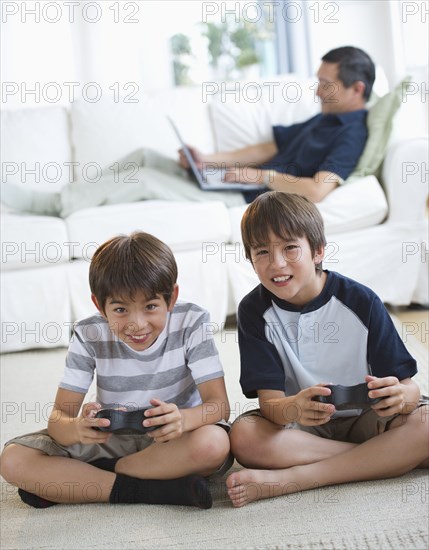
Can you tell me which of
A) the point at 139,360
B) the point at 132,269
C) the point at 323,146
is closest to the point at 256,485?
the point at 139,360

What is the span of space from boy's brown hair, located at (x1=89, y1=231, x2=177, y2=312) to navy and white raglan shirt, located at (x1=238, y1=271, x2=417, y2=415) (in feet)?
0.60

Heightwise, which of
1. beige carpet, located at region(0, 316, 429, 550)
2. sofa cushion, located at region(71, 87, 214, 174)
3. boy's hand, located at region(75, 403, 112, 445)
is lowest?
beige carpet, located at region(0, 316, 429, 550)

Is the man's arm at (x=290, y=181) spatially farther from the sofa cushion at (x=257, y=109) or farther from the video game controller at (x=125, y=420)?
the video game controller at (x=125, y=420)

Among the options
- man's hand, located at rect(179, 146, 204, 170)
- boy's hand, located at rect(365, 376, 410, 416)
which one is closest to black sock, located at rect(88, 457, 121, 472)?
boy's hand, located at rect(365, 376, 410, 416)

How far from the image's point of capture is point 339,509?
A: 128 centimetres

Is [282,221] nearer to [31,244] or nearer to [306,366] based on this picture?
[306,366]

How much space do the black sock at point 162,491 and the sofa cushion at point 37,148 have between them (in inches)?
74.3

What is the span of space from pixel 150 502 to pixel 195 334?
297mm

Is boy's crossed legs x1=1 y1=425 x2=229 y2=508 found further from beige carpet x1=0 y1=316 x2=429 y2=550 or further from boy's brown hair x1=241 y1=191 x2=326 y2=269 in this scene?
boy's brown hair x1=241 y1=191 x2=326 y2=269

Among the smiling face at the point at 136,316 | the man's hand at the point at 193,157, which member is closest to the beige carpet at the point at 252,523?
the smiling face at the point at 136,316

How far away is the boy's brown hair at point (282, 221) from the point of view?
4.67 ft

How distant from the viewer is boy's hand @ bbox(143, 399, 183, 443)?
129cm

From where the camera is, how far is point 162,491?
4.50ft

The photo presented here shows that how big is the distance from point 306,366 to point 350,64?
1677 millimetres
